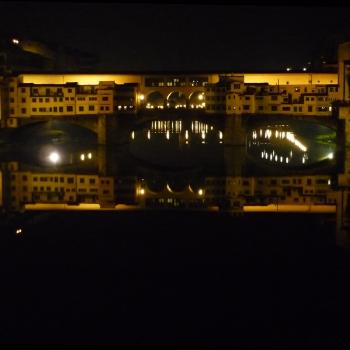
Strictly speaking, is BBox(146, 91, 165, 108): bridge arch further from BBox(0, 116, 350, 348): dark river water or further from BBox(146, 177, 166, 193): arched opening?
BBox(146, 177, 166, 193): arched opening

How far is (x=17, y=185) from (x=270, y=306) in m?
7.75

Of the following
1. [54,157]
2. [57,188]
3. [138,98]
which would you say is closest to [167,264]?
[57,188]

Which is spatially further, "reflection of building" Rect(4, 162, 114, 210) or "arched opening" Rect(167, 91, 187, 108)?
"arched opening" Rect(167, 91, 187, 108)

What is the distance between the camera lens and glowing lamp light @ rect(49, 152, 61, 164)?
49.4 feet

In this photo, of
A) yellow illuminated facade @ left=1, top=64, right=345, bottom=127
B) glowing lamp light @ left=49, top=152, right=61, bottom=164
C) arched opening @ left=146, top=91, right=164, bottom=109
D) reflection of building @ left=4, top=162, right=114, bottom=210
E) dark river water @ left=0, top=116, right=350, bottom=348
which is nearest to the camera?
dark river water @ left=0, top=116, right=350, bottom=348

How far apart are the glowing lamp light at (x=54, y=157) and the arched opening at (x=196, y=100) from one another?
717cm

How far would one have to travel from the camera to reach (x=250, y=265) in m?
3.95

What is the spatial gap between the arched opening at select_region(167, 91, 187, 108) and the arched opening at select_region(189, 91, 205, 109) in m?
0.33

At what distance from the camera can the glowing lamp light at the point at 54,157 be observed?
1507cm

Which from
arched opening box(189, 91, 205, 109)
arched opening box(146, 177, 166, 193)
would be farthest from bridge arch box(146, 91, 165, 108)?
arched opening box(146, 177, 166, 193)

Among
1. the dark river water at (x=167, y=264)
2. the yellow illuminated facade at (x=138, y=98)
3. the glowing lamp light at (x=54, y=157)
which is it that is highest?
the yellow illuminated facade at (x=138, y=98)

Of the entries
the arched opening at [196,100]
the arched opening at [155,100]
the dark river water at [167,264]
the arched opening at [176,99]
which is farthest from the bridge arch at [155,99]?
the dark river water at [167,264]

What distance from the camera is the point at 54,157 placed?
53.3 ft

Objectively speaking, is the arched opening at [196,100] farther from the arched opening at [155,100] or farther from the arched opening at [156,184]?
the arched opening at [156,184]
